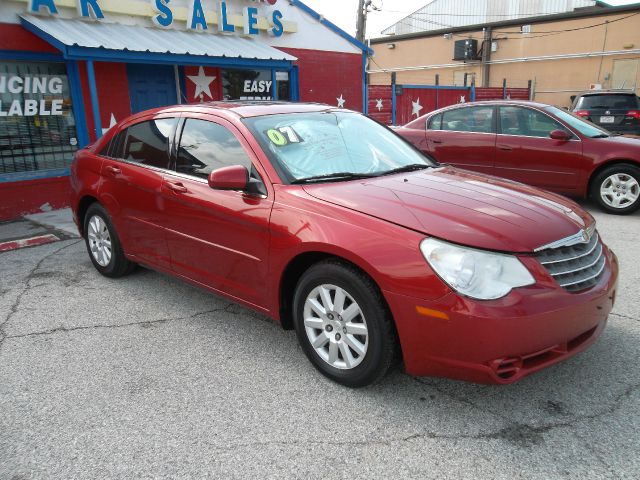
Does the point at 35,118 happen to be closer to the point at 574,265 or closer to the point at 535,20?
the point at 574,265

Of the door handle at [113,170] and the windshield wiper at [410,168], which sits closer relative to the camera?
the windshield wiper at [410,168]

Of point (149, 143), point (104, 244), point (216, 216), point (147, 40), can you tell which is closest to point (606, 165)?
point (216, 216)

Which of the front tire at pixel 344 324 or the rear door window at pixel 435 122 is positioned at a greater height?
the rear door window at pixel 435 122

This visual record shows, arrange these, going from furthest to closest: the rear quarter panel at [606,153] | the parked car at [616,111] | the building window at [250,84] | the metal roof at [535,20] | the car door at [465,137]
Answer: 1. the metal roof at [535,20]
2. the parked car at [616,111]
3. the building window at [250,84]
4. the car door at [465,137]
5. the rear quarter panel at [606,153]

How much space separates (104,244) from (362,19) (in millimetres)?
23983

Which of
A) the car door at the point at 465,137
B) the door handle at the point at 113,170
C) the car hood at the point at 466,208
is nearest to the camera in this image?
the car hood at the point at 466,208

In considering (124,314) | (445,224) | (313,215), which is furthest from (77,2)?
(445,224)

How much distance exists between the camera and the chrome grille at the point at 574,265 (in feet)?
8.60

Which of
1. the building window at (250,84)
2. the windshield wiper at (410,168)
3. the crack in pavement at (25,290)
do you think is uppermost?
the building window at (250,84)

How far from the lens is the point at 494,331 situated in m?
2.41

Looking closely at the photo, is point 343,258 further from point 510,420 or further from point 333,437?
point 510,420

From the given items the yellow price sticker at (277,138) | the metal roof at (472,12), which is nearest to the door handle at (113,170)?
the yellow price sticker at (277,138)

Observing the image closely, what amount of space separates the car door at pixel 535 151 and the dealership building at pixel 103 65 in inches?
178

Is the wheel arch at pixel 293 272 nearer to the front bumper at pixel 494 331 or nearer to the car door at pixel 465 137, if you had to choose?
the front bumper at pixel 494 331
